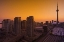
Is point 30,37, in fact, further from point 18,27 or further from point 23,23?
point 23,23

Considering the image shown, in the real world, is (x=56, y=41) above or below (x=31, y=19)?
below

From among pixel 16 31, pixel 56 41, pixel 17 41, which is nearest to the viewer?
pixel 56 41

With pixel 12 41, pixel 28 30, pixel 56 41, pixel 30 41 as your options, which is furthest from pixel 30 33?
pixel 56 41

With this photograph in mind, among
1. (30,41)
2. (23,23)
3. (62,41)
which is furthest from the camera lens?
(23,23)

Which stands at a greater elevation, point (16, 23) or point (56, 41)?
point (16, 23)

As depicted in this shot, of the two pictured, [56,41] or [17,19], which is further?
[17,19]

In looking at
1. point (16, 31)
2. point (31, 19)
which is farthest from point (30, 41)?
point (16, 31)

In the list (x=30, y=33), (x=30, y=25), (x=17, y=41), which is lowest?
(x=17, y=41)

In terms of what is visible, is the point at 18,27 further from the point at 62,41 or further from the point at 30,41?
the point at 62,41

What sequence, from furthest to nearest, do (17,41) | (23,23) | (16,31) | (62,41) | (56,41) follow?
(23,23), (16,31), (17,41), (56,41), (62,41)
